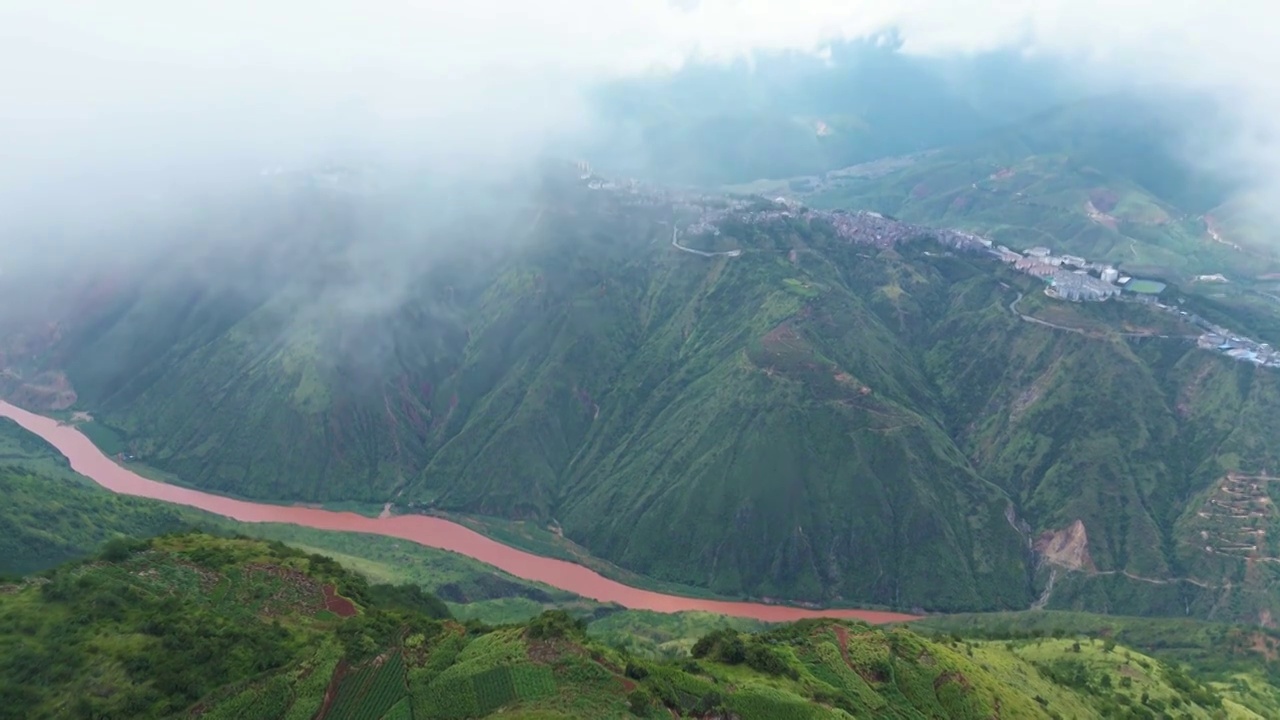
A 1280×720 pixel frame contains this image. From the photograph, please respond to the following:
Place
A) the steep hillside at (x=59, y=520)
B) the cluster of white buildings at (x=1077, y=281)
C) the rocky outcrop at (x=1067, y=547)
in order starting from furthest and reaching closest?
1. the cluster of white buildings at (x=1077, y=281)
2. the rocky outcrop at (x=1067, y=547)
3. the steep hillside at (x=59, y=520)

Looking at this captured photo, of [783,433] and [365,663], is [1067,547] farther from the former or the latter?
[365,663]

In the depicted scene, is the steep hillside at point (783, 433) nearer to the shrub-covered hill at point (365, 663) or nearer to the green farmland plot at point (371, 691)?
the shrub-covered hill at point (365, 663)

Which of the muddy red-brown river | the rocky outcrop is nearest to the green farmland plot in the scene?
the muddy red-brown river

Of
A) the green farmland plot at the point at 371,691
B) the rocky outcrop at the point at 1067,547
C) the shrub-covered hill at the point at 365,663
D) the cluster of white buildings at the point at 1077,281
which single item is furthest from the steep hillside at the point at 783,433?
the green farmland plot at the point at 371,691

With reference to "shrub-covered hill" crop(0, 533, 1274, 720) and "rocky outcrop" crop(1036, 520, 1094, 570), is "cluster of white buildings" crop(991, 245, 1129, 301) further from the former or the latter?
"shrub-covered hill" crop(0, 533, 1274, 720)

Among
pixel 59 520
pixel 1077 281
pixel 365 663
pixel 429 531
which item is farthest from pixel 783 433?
pixel 59 520

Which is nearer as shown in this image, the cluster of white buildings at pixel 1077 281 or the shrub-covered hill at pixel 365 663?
the shrub-covered hill at pixel 365 663
